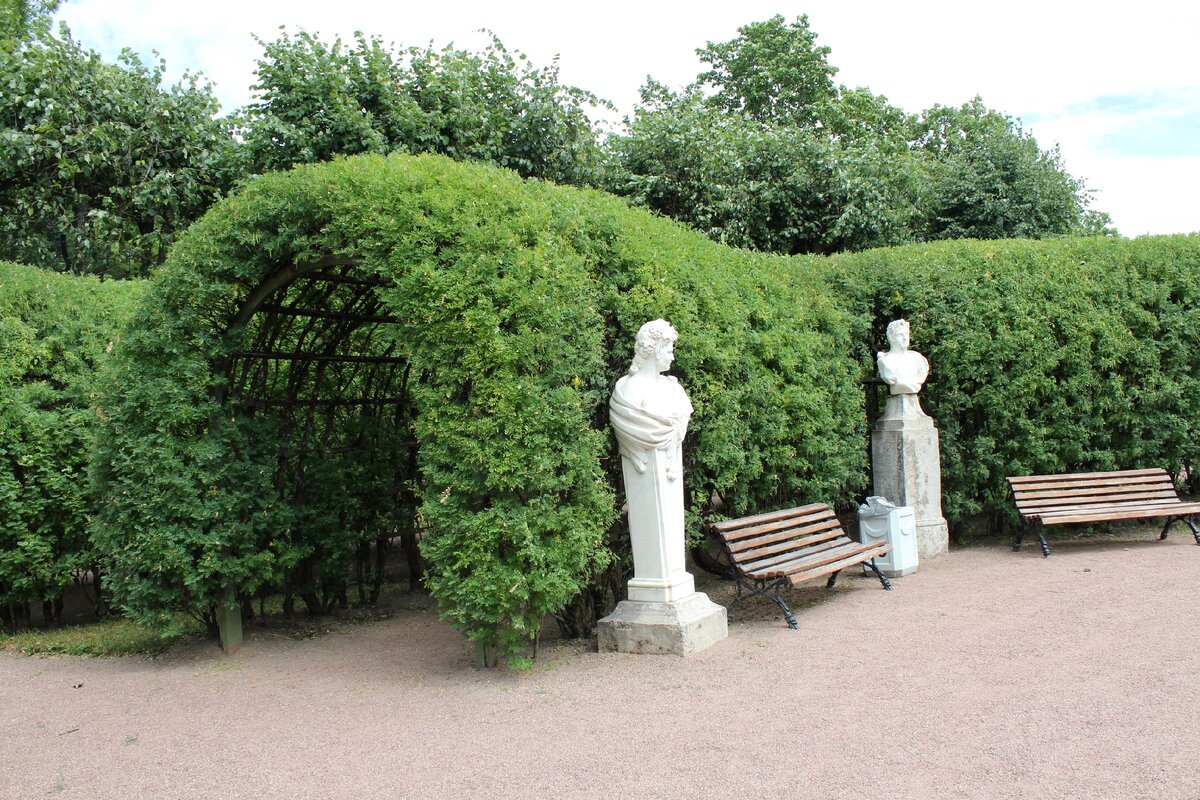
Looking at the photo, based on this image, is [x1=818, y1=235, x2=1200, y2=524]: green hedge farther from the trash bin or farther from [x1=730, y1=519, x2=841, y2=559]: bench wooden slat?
[x1=730, y1=519, x2=841, y2=559]: bench wooden slat

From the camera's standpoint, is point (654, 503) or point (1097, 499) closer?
point (654, 503)

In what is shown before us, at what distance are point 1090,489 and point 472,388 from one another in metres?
6.83

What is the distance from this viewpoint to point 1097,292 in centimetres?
960

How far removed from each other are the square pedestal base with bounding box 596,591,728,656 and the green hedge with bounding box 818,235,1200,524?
428cm

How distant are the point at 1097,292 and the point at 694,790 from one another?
26.4 ft

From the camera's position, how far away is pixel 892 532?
317 inches

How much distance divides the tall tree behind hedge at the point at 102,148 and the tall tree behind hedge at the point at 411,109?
169cm

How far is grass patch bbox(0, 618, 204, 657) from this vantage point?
6.81 metres

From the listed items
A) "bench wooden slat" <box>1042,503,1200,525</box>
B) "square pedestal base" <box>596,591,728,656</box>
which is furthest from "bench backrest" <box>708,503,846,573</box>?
"bench wooden slat" <box>1042,503,1200,525</box>

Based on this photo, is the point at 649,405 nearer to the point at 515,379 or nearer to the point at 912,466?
the point at 515,379

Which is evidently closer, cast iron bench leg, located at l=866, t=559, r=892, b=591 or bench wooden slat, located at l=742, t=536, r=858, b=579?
bench wooden slat, located at l=742, t=536, r=858, b=579

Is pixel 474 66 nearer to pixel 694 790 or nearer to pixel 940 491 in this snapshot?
pixel 940 491

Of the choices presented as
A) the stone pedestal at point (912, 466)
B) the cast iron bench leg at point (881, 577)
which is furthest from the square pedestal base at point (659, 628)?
the stone pedestal at point (912, 466)

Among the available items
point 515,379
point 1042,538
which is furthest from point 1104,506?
point 515,379
